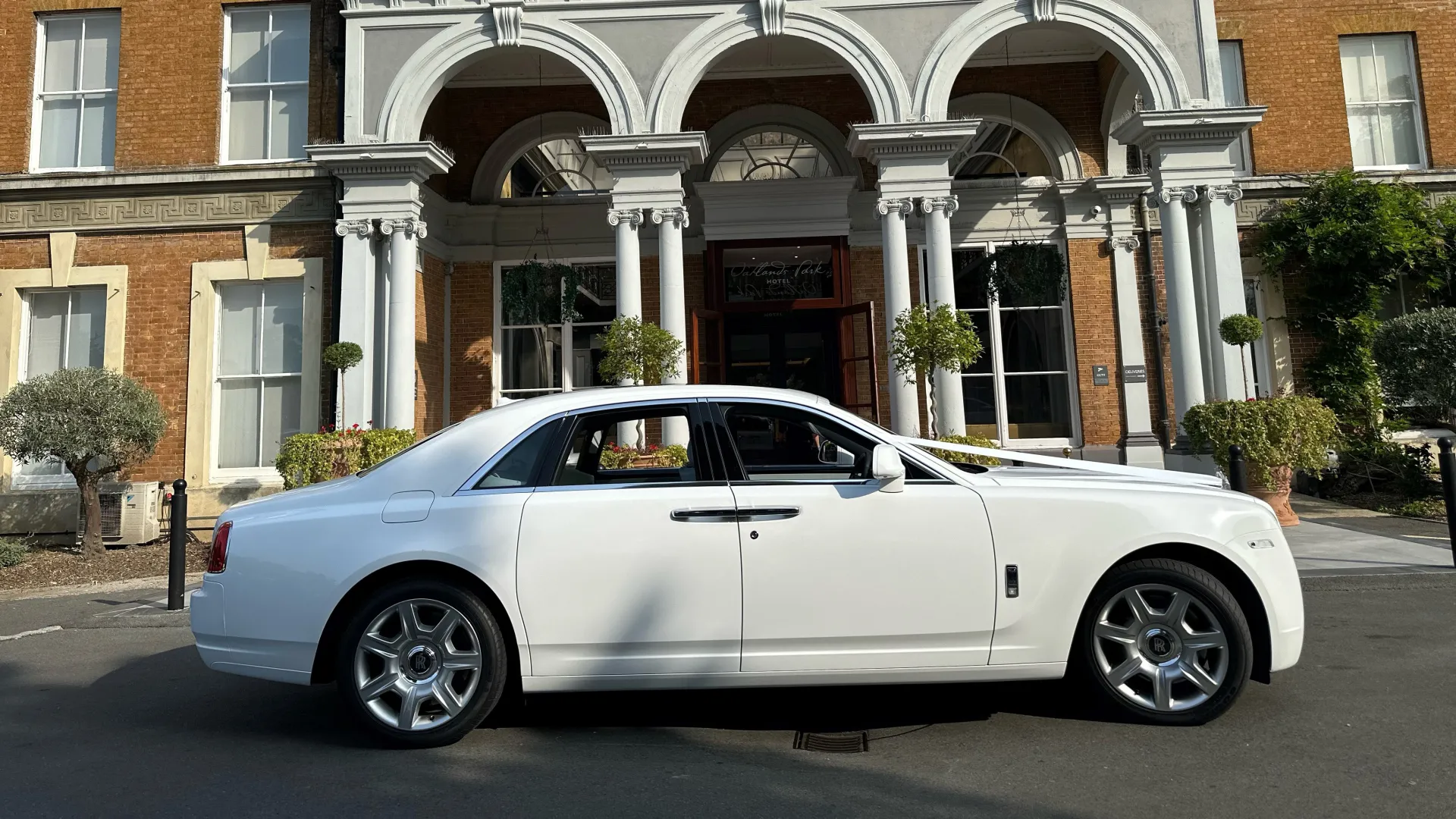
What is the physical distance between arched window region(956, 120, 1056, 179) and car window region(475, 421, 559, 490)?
12552 mm

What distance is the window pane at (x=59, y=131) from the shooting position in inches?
521

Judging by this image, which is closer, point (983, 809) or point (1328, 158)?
point (983, 809)

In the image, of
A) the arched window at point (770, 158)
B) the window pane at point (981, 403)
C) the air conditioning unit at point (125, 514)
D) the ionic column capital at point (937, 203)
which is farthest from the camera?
the arched window at point (770, 158)

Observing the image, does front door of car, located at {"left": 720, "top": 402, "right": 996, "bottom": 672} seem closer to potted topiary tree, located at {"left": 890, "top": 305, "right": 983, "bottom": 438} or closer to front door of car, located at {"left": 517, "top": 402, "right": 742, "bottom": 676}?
front door of car, located at {"left": 517, "top": 402, "right": 742, "bottom": 676}

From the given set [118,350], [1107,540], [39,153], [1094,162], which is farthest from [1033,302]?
[39,153]

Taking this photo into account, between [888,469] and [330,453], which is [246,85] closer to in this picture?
[330,453]

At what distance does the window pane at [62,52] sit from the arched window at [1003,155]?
14.4 metres

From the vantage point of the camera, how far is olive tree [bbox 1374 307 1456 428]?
10742 mm

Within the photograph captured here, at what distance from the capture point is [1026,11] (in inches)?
453

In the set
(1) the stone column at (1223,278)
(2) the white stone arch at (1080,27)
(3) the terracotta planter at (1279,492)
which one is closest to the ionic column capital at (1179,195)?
(1) the stone column at (1223,278)

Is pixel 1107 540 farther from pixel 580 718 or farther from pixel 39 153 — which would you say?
pixel 39 153

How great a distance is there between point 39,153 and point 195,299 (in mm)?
3655

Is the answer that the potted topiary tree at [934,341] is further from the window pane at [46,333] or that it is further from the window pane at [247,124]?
the window pane at [46,333]

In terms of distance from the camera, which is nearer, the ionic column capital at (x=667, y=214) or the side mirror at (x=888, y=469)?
the side mirror at (x=888, y=469)
